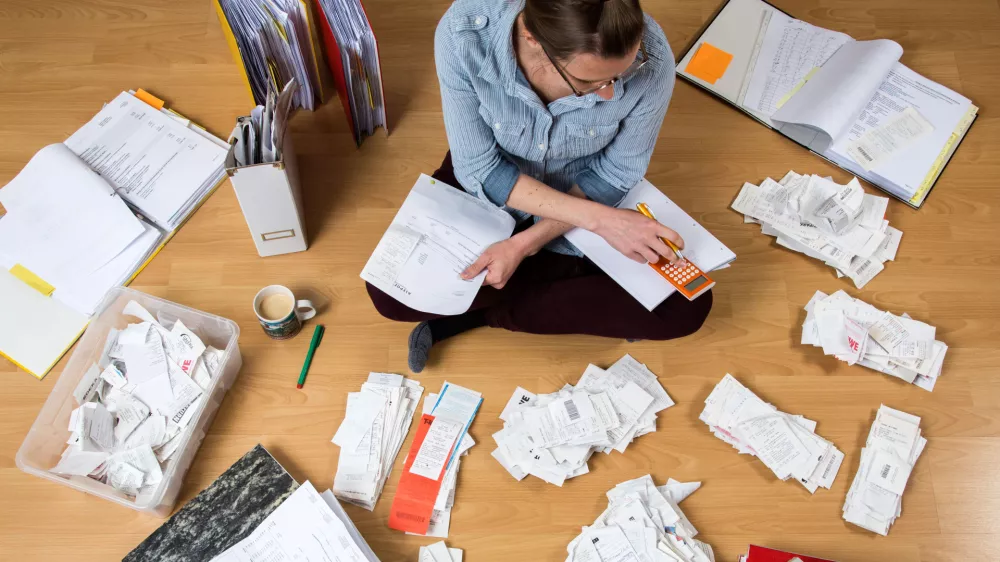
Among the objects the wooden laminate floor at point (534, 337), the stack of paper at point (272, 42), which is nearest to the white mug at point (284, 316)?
the wooden laminate floor at point (534, 337)

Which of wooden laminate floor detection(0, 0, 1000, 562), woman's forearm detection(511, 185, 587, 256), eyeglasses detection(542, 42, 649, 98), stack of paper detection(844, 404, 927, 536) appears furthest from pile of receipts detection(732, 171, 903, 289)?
eyeglasses detection(542, 42, 649, 98)

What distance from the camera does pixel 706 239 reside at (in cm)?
164

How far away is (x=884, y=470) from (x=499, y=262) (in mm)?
1001

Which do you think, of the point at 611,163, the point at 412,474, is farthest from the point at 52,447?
the point at 611,163

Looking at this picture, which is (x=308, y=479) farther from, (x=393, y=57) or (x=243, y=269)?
(x=393, y=57)

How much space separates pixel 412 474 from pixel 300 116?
41.3 inches

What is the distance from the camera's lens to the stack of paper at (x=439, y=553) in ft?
5.33

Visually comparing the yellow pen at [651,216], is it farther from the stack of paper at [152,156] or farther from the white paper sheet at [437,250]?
the stack of paper at [152,156]

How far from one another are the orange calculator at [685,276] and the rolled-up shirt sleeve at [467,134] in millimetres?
352

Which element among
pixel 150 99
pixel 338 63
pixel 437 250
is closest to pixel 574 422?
pixel 437 250

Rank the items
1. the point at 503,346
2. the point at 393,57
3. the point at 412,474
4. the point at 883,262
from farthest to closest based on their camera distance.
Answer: the point at 393,57
the point at 883,262
the point at 503,346
the point at 412,474

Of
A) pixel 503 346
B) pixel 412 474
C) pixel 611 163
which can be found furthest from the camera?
pixel 503 346

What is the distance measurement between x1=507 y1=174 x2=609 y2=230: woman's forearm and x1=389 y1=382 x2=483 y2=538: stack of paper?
0.51 metres

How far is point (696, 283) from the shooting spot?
5.05 ft
